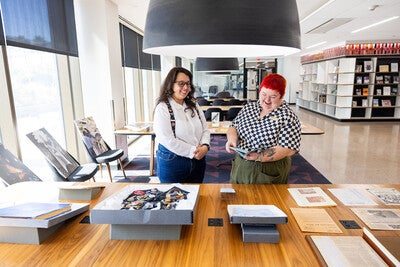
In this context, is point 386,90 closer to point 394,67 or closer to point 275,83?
point 394,67

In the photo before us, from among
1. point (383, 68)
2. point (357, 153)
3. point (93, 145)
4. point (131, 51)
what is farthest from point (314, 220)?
point (383, 68)

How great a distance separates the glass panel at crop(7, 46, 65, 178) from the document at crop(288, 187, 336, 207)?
3.12 m

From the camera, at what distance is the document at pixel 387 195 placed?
1.62 metres

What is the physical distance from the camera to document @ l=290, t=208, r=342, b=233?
1.32 metres

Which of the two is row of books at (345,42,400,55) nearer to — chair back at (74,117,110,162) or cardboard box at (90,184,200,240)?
chair back at (74,117,110,162)

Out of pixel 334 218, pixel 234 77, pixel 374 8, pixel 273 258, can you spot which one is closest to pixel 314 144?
pixel 374 8

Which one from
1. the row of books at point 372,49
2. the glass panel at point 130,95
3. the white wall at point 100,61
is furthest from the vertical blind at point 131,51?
the row of books at point 372,49

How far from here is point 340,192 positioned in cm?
176

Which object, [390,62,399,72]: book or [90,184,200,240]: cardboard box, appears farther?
[390,62,399,72]: book

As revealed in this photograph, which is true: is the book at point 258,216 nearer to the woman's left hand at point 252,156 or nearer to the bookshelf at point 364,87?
the woman's left hand at point 252,156

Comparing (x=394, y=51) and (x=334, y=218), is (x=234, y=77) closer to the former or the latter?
(x=394, y=51)

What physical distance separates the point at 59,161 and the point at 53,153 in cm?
14

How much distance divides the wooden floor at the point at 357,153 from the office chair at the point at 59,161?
3.82 metres

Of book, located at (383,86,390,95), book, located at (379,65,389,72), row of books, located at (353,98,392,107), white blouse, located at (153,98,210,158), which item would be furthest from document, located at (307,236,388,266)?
book, located at (383,86,390,95)
